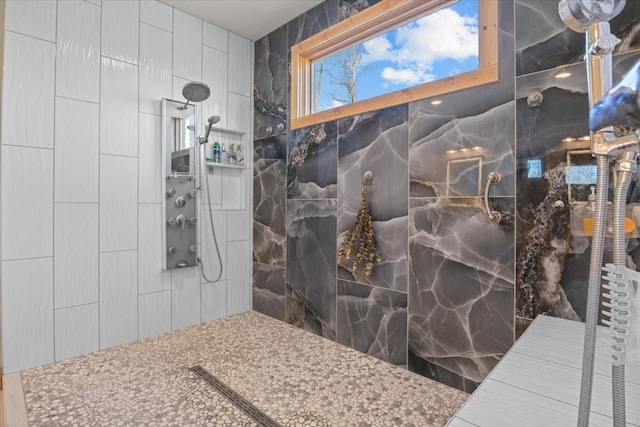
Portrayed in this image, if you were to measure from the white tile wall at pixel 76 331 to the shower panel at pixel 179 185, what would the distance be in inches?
23.4

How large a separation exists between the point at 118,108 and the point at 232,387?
6.92ft

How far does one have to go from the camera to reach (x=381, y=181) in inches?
89.0

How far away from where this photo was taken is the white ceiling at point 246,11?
2654mm

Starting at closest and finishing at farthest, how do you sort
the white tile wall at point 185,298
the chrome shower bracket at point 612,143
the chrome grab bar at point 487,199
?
the chrome shower bracket at point 612,143 < the chrome grab bar at point 487,199 < the white tile wall at point 185,298

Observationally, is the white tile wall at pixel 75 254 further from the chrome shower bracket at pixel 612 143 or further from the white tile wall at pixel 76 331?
the chrome shower bracket at pixel 612 143

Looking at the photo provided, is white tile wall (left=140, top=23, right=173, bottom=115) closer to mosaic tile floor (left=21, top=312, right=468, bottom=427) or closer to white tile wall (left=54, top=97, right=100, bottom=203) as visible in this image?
white tile wall (left=54, top=97, right=100, bottom=203)

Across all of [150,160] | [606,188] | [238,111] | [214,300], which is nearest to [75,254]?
[150,160]

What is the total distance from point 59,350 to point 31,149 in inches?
52.5

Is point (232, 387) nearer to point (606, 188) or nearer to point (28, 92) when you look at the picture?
point (606, 188)

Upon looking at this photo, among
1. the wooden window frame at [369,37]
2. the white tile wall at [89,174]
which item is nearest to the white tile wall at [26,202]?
the white tile wall at [89,174]

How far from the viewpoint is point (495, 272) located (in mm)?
1758

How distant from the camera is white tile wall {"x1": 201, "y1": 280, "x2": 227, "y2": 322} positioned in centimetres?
299

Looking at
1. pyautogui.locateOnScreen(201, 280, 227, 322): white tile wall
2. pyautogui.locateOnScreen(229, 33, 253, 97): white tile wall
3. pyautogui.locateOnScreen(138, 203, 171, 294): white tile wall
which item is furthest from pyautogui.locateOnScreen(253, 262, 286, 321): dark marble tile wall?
pyautogui.locateOnScreen(229, 33, 253, 97): white tile wall

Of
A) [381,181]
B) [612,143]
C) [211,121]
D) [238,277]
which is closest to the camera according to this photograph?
[612,143]
